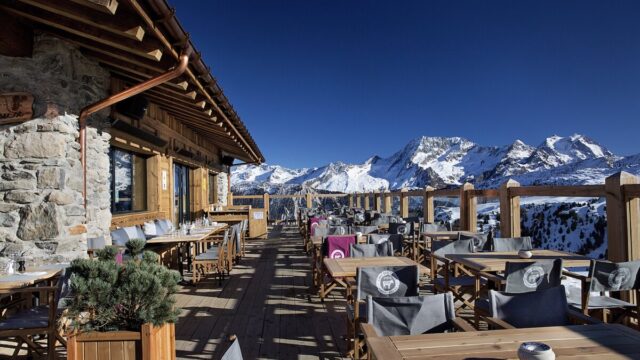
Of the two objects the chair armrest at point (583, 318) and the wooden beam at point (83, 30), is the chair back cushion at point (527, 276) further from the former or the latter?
the wooden beam at point (83, 30)

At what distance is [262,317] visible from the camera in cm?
383

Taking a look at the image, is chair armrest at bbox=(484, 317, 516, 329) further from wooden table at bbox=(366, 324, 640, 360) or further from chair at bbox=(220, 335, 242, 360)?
chair at bbox=(220, 335, 242, 360)

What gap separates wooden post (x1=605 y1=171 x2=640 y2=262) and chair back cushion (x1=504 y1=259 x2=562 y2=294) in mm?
727

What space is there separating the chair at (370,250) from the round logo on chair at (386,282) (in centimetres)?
127

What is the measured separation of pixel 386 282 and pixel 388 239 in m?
2.18

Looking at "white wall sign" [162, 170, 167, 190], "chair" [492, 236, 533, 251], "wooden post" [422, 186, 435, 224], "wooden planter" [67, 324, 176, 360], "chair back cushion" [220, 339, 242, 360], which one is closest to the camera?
"chair back cushion" [220, 339, 242, 360]

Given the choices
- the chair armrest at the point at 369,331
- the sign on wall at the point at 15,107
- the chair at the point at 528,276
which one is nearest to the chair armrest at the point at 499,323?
the chair armrest at the point at 369,331

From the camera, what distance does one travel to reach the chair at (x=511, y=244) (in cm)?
400

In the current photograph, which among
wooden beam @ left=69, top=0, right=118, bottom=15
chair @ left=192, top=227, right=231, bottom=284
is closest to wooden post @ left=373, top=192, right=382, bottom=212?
chair @ left=192, top=227, right=231, bottom=284

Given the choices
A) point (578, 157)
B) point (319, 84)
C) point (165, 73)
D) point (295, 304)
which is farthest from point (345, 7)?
point (578, 157)

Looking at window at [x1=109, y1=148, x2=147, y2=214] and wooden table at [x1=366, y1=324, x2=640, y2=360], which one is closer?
wooden table at [x1=366, y1=324, x2=640, y2=360]

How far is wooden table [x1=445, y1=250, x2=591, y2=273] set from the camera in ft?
10.2

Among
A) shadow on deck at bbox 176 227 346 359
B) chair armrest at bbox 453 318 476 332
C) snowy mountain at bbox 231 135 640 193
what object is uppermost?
snowy mountain at bbox 231 135 640 193

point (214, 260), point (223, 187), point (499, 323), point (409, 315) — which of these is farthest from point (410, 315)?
point (223, 187)
